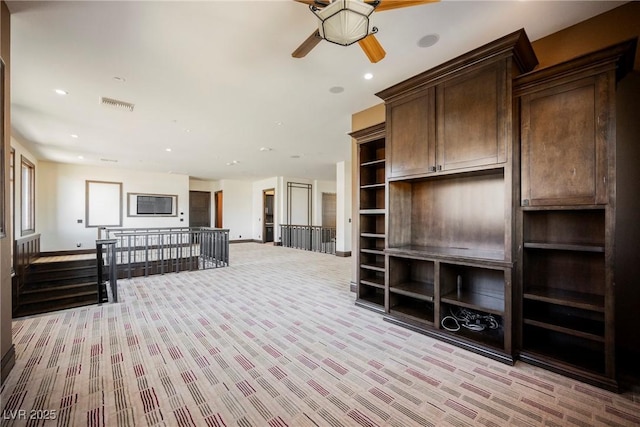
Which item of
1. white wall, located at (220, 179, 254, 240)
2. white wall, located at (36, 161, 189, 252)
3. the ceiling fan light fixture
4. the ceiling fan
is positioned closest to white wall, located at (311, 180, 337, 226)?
white wall, located at (220, 179, 254, 240)

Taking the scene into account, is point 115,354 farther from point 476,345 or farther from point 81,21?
point 476,345

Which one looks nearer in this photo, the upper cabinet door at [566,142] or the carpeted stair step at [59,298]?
the upper cabinet door at [566,142]

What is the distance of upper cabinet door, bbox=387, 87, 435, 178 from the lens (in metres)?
2.89

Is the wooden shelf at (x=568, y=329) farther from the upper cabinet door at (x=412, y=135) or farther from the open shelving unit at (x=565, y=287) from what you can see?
the upper cabinet door at (x=412, y=135)

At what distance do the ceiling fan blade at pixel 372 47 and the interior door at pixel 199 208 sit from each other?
37.8ft

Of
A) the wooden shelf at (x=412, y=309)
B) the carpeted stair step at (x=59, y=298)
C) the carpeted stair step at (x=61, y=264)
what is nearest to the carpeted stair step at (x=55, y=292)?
the carpeted stair step at (x=59, y=298)

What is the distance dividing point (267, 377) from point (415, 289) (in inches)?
74.5

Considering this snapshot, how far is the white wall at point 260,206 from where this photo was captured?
Answer: 442 inches

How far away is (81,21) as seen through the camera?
228cm

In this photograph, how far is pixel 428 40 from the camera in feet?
8.52

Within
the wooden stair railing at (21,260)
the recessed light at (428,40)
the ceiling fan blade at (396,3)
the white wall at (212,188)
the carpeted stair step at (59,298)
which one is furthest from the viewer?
the white wall at (212,188)

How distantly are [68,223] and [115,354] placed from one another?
844 centimetres

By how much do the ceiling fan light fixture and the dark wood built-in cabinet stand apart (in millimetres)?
1312

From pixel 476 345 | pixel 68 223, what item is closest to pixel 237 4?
pixel 476 345
